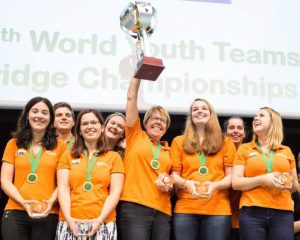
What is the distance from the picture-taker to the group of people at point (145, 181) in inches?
96.0

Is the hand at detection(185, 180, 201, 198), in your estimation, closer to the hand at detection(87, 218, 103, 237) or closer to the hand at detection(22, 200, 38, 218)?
the hand at detection(87, 218, 103, 237)

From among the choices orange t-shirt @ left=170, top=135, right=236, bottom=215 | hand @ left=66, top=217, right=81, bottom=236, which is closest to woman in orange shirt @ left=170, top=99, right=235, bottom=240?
orange t-shirt @ left=170, top=135, right=236, bottom=215

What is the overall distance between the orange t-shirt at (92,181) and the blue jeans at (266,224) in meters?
0.71

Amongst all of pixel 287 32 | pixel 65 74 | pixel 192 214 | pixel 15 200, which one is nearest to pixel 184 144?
pixel 192 214

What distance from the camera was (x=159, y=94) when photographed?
3.76 meters

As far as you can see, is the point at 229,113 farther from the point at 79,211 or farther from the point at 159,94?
the point at 79,211

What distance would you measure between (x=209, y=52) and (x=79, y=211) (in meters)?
2.02

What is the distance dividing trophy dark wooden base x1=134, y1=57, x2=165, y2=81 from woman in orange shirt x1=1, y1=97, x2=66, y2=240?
669 millimetres

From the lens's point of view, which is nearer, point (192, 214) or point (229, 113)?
point (192, 214)

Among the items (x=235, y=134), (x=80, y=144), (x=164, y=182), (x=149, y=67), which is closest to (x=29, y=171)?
(x=80, y=144)

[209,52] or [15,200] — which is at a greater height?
[209,52]

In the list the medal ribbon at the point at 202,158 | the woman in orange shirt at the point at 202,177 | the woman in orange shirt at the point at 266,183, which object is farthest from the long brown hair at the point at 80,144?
the woman in orange shirt at the point at 266,183

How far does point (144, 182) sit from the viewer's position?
103 inches

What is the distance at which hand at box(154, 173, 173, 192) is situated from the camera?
2.52 m
